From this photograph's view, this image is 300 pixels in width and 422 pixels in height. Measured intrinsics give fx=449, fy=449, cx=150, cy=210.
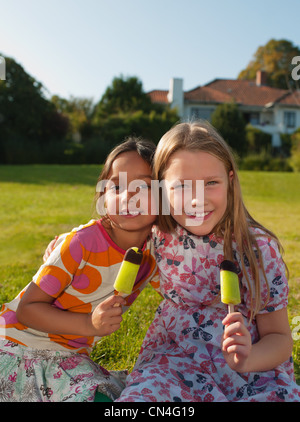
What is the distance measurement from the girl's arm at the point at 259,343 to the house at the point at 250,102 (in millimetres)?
40751

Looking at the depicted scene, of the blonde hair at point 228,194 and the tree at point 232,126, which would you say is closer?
the blonde hair at point 228,194

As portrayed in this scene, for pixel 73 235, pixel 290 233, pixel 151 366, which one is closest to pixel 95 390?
Answer: pixel 151 366

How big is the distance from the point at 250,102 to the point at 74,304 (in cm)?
4453

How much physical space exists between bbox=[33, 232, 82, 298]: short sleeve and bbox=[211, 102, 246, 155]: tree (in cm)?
3124

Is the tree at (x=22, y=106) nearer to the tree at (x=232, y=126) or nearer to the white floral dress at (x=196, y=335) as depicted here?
the tree at (x=232, y=126)

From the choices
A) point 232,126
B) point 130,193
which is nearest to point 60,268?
point 130,193

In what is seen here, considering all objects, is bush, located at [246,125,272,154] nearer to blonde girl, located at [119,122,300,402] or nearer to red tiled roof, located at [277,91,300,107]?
red tiled roof, located at [277,91,300,107]

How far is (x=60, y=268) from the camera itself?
224 cm

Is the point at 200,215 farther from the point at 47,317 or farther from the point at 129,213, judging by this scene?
the point at 47,317

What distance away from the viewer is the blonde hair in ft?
7.29

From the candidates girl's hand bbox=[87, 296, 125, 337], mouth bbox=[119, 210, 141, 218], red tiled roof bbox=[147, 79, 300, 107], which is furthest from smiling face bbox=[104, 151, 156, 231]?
red tiled roof bbox=[147, 79, 300, 107]

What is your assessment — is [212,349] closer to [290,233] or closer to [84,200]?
[290,233]

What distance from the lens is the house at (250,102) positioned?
1693 inches

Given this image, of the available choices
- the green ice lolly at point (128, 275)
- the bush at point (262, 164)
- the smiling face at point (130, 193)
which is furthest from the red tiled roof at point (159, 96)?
the green ice lolly at point (128, 275)
